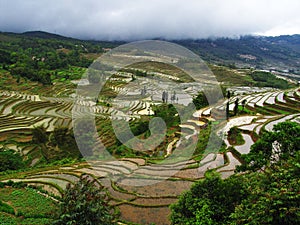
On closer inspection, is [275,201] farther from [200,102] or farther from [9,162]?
[200,102]

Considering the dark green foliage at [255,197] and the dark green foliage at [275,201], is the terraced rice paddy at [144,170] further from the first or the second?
the dark green foliage at [275,201]

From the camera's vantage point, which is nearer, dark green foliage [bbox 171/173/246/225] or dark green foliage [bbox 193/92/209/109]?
dark green foliage [bbox 171/173/246/225]

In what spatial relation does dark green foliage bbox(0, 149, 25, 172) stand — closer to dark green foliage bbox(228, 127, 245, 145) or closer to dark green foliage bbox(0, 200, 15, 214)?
dark green foliage bbox(0, 200, 15, 214)

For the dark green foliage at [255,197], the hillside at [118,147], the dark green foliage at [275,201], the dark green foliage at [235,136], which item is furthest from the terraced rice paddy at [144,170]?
the dark green foliage at [275,201]

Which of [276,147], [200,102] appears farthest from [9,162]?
[200,102]

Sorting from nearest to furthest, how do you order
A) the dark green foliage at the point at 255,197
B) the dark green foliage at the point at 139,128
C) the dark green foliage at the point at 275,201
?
the dark green foliage at the point at 275,201 → the dark green foliage at the point at 255,197 → the dark green foliage at the point at 139,128

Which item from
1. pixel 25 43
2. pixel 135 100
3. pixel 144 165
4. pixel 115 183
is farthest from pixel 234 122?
pixel 25 43

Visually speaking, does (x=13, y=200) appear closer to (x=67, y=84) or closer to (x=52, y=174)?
(x=52, y=174)

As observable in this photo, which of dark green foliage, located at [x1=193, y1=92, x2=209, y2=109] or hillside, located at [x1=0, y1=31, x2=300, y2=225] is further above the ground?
dark green foliage, located at [x1=193, y1=92, x2=209, y2=109]

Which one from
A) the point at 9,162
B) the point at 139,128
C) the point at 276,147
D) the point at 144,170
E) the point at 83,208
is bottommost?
the point at 144,170

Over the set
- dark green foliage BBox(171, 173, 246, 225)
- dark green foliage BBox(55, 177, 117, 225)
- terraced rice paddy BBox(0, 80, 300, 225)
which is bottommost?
terraced rice paddy BBox(0, 80, 300, 225)

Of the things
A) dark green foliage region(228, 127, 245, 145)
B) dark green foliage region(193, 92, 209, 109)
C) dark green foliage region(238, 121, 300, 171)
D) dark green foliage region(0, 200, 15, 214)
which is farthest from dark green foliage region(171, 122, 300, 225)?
dark green foliage region(193, 92, 209, 109)
